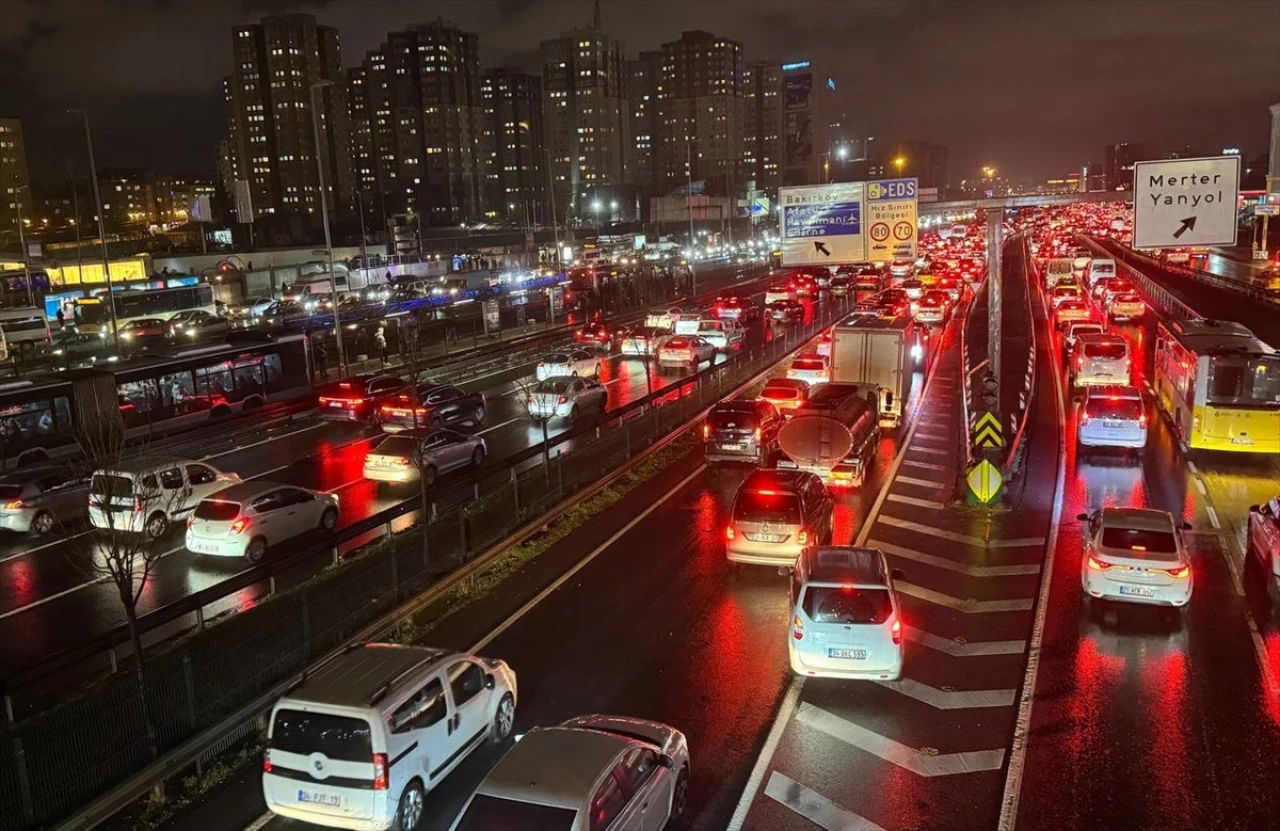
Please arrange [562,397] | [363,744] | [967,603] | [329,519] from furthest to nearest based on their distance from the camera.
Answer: [562,397] → [329,519] → [967,603] → [363,744]

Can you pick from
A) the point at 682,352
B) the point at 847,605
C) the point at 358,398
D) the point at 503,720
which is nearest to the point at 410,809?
the point at 503,720

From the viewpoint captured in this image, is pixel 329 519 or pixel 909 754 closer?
pixel 909 754

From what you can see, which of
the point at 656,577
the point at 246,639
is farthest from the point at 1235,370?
the point at 246,639

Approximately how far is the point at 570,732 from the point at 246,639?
16.5 feet

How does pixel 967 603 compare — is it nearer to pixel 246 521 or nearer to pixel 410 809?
pixel 410 809

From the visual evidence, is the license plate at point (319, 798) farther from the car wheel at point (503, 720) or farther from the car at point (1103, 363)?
the car at point (1103, 363)

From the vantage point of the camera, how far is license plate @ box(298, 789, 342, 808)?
29.6 feet

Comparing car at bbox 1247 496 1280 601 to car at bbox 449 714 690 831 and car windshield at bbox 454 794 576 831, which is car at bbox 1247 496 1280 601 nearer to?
car at bbox 449 714 690 831

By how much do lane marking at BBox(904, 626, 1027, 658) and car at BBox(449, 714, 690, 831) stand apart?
554 centimetres

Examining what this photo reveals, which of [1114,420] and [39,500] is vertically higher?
[39,500]

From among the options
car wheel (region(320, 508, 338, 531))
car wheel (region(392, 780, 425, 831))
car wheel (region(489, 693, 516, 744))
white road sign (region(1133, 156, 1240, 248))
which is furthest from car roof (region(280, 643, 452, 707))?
white road sign (region(1133, 156, 1240, 248))

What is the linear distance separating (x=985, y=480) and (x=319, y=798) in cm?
1551

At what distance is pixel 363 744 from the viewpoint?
898cm

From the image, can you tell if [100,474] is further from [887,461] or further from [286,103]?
[286,103]
